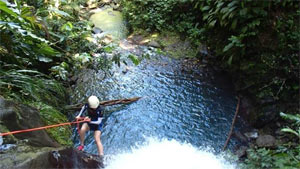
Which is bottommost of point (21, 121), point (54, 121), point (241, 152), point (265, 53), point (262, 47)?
point (241, 152)

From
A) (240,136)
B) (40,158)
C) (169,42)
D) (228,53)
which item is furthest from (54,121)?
(169,42)

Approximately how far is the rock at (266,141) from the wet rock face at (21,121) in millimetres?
4318

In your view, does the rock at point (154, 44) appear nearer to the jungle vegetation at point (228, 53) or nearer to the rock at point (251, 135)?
the jungle vegetation at point (228, 53)

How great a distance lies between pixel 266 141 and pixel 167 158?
2227 millimetres

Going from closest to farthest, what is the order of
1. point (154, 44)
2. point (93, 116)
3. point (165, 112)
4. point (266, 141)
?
1. point (93, 116)
2. point (266, 141)
3. point (165, 112)
4. point (154, 44)

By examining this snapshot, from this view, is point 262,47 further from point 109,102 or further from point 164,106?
point 109,102

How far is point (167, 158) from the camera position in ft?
17.4

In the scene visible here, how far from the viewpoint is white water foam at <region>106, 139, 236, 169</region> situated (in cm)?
500

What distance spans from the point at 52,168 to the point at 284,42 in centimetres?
578

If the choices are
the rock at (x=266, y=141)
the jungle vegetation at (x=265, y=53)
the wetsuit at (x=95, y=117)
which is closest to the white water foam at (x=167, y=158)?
the wetsuit at (x=95, y=117)

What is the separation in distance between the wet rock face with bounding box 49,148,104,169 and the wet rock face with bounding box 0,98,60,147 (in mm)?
397

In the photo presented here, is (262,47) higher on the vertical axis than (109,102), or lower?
higher

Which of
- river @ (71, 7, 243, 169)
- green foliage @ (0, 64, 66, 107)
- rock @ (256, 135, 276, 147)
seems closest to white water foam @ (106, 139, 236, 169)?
river @ (71, 7, 243, 169)

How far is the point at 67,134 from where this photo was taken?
5453 millimetres
